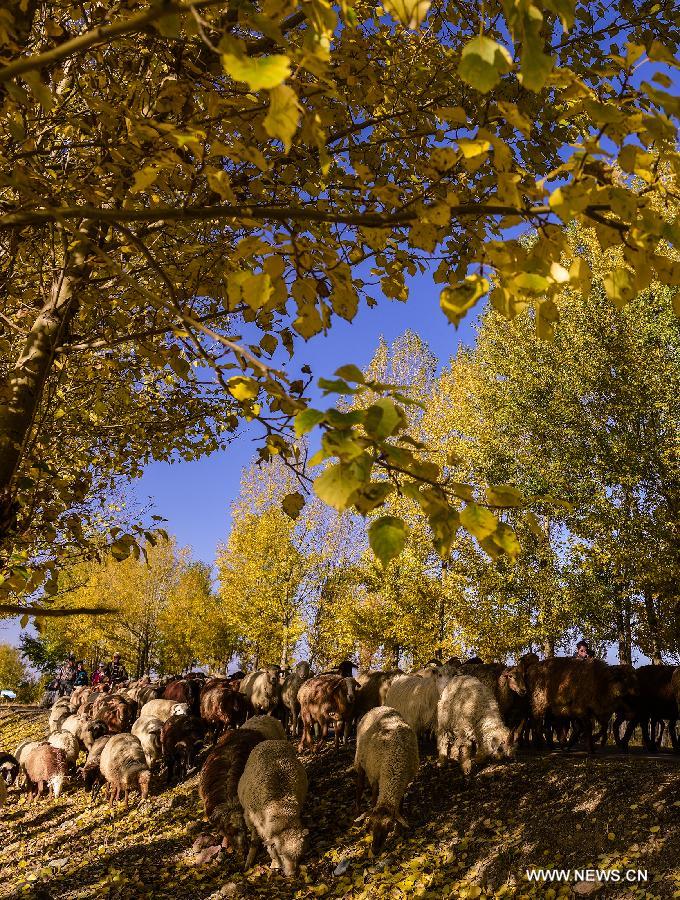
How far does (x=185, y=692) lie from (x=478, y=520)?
18752mm

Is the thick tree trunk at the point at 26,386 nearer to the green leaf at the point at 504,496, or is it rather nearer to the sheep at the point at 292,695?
Answer: the green leaf at the point at 504,496

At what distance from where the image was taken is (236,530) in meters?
33.1

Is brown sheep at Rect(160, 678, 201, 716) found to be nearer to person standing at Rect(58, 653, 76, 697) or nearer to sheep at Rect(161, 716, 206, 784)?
sheep at Rect(161, 716, 206, 784)

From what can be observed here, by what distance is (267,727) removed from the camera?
11406 millimetres

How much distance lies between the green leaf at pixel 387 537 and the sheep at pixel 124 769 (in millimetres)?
13051

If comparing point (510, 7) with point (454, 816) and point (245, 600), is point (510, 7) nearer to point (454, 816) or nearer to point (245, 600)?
point (454, 816)

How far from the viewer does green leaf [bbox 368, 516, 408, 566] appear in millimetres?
1623

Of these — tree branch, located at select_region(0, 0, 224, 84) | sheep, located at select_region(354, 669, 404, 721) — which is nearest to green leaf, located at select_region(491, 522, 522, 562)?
tree branch, located at select_region(0, 0, 224, 84)

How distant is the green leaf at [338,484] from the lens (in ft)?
4.92

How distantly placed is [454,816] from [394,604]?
13.4 meters

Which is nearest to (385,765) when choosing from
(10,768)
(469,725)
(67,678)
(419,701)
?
(469,725)

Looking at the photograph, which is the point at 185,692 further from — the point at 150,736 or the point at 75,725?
the point at 150,736

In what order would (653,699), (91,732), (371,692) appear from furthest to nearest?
(91,732), (371,692), (653,699)

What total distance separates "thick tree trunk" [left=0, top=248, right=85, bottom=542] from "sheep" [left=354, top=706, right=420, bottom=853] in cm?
653
